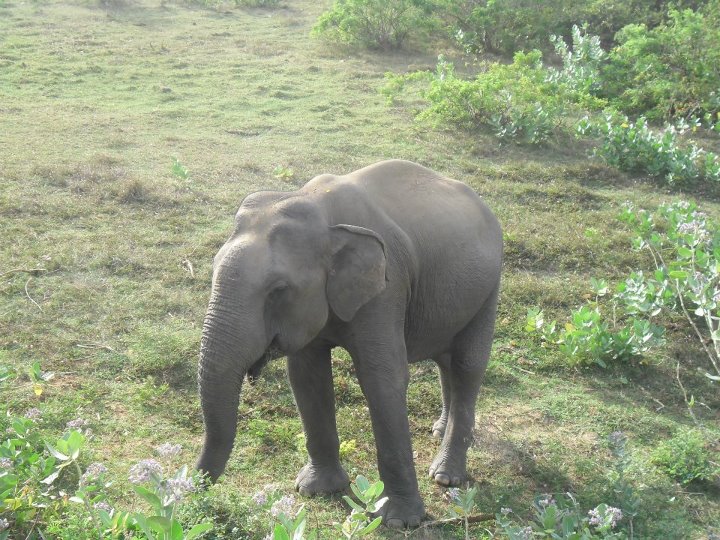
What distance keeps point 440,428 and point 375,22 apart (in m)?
11.7

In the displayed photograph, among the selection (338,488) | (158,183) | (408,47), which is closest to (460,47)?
(408,47)

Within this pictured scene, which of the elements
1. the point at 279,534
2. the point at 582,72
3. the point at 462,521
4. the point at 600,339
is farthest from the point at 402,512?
the point at 582,72

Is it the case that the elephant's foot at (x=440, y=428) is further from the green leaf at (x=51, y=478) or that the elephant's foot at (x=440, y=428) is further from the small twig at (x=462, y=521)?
the green leaf at (x=51, y=478)

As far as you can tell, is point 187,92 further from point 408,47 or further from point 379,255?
point 379,255

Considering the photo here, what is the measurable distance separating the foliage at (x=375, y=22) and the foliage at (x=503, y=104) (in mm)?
4107

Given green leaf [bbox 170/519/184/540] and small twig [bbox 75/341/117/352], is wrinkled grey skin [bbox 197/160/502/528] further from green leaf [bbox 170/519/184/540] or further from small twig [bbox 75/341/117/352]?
small twig [bbox 75/341/117/352]

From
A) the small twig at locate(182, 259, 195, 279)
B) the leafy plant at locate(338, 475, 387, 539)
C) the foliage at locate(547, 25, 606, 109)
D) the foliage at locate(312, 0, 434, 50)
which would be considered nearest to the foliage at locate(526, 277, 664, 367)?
the small twig at locate(182, 259, 195, 279)

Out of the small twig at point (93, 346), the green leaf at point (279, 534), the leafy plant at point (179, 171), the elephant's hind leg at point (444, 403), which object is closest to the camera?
the green leaf at point (279, 534)

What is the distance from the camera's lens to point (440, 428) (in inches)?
194

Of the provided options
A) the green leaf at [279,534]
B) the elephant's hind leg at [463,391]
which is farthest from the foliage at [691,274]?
the green leaf at [279,534]

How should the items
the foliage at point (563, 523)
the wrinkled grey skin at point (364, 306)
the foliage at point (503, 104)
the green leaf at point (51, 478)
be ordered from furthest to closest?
the foliage at point (503, 104) → the wrinkled grey skin at point (364, 306) → the foliage at point (563, 523) → the green leaf at point (51, 478)

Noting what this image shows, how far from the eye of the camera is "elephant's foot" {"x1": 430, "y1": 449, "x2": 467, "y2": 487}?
14.5 ft

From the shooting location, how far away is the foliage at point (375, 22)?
588 inches

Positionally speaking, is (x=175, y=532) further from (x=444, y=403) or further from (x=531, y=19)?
(x=531, y=19)
